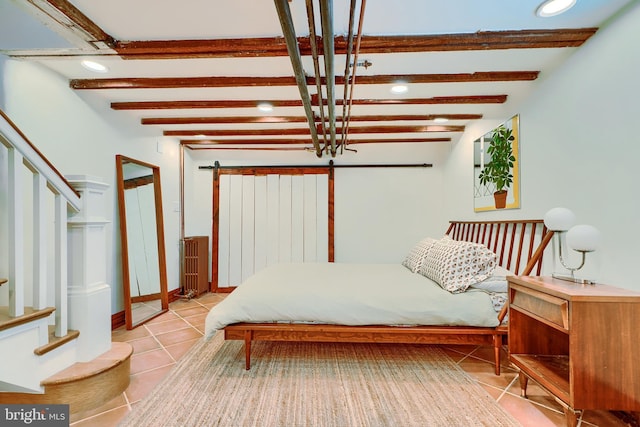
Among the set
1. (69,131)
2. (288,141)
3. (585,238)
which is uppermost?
(288,141)

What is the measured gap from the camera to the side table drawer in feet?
4.86

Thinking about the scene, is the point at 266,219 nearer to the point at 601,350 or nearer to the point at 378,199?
the point at 378,199

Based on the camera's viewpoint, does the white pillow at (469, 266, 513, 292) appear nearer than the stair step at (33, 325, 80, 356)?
No

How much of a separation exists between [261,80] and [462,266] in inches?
89.4

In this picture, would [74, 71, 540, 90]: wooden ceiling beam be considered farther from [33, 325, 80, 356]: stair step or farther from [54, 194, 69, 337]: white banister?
[33, 325, 80, 356]: stair step

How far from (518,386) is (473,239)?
1.77 m

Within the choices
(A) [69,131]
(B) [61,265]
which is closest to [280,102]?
(A) [69,131]

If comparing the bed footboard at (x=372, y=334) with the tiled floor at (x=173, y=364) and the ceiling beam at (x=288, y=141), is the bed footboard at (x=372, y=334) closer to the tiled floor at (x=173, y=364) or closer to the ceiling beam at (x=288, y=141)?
the tiled floor at (x=173, y=364)

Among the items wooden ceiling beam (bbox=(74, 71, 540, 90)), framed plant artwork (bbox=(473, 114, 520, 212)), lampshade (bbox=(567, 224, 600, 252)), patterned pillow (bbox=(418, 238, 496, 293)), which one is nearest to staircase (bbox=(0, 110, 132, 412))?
wooden ceiling beam (bbox=(74, 71, 540, 90))

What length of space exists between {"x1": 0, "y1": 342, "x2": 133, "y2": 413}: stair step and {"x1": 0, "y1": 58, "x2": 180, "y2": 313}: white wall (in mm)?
1542

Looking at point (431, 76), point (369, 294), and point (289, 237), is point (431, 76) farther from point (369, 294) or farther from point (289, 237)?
point (289, 237)

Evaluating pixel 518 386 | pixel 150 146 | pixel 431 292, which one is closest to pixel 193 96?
pixel 150 146

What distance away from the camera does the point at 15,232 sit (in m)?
1.52

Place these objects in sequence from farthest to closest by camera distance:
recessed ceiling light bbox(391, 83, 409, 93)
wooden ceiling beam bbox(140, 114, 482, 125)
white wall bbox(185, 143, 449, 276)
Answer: white wall bbox(185, 143, 449, 276) → wooden ceiling beam bbox(140, 114, 482, 125) → recessed ceiling light bbox(391, 83, 409, 93)
